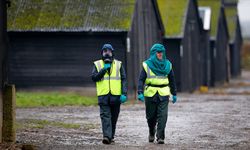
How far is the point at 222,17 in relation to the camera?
58.1 m

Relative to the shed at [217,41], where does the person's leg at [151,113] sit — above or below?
below

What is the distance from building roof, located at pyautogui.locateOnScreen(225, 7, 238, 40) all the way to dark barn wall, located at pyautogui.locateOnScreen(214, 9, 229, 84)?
24.9 ft

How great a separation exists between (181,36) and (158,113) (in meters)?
25.4

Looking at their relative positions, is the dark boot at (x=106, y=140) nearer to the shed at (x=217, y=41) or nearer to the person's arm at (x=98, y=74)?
the person's arm at (x=98, y=74)

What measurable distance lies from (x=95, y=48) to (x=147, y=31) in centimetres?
365

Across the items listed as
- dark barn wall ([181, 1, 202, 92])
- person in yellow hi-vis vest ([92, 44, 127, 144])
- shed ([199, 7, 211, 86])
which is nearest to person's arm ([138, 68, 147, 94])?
person in yellow hi-vis vest ([92, 44, 127, 144])

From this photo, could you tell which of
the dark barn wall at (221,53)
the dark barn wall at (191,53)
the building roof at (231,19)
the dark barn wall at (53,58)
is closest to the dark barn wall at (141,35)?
the dark barn wall at (53,58)

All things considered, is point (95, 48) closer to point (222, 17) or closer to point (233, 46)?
point (222, 17)

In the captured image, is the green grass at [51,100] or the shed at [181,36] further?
the shed at [181,36]

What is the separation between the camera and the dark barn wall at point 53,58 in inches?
1266

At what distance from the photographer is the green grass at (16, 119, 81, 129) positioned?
57.0ft

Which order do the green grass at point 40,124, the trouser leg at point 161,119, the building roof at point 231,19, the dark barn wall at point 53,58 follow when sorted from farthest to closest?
the building roof at point 231,19 → the dark barn wall at point 53,58 → the green grass at point 40,124 → the trouser leg at point 161,119

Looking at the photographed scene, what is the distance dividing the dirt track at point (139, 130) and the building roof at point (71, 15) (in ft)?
22.7

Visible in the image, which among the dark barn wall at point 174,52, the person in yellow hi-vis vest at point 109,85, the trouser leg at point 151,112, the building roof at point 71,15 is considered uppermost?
the building roof at point 71,15
